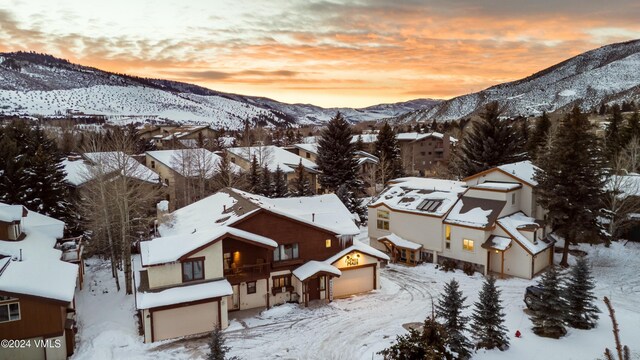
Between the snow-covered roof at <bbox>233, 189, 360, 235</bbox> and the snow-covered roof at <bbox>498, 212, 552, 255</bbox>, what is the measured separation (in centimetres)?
1143

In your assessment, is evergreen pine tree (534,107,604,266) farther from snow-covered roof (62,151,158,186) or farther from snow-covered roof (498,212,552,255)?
snow-covered roof (62,151,158,186)

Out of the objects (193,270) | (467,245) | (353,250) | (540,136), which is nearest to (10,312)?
(193,270)

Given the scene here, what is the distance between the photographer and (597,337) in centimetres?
1998

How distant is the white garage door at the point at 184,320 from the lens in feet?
71.3

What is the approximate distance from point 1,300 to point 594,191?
35.8 metres

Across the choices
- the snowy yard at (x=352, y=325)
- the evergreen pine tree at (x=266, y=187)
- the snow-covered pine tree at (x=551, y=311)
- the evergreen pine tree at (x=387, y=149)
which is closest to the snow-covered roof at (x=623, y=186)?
the snowy yard at (x=352, y=325)

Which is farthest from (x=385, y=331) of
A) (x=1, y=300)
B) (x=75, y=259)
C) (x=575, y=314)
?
(x=75, y=259)

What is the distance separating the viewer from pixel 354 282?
28.0 m

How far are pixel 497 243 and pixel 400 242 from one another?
761 centimetres

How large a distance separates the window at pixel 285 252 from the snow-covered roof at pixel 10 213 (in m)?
15.4

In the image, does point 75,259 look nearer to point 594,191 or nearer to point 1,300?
point 1,300

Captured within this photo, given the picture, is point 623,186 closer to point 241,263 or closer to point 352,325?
point 352,325

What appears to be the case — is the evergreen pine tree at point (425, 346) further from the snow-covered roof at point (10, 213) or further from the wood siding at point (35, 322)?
the snow-covered roof at point (10, 213)

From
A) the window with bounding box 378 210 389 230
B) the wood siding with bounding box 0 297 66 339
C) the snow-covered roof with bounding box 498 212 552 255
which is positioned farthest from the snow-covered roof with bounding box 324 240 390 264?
the wood siding with bounding box 0 297 66 339
